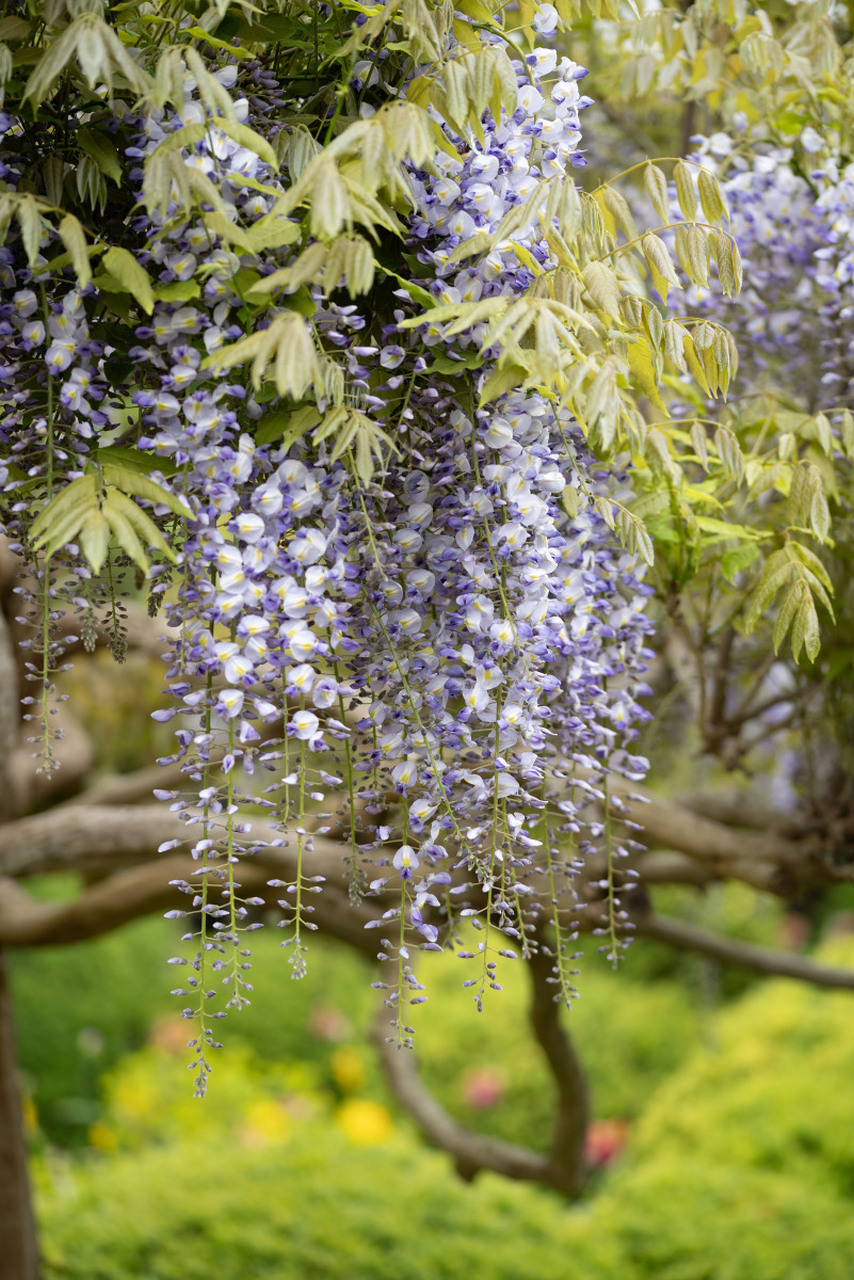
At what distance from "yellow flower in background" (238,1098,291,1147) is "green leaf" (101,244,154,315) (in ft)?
14.1

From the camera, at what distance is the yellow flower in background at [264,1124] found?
15.3 feet

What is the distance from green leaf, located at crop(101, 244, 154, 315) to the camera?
A: 0.86 m

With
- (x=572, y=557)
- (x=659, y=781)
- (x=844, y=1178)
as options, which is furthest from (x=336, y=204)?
(x=844, y=1178)

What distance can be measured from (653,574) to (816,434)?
10.4 inches

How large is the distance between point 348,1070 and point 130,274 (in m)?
5.42

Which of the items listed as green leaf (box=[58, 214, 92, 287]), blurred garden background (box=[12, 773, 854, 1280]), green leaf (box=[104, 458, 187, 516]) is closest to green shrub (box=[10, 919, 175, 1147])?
blurred garden background (box=[12, 773, 854, 1280])

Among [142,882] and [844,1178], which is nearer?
[142,882]

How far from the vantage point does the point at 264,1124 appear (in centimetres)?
488

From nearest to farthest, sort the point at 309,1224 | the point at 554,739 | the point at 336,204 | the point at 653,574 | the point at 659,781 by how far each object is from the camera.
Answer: the point at 336,204, the point at 554,739, the point at 653,574, the point at 309,1224, the point at 659,781

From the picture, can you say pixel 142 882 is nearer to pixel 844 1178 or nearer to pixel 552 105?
pixel 552 105

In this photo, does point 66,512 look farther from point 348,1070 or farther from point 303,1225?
point 348,1070

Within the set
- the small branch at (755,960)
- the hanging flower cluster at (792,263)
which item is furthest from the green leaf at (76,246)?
the small branch at (755,960)

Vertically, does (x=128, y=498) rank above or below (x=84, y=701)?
above

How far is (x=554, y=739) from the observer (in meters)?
1.24
